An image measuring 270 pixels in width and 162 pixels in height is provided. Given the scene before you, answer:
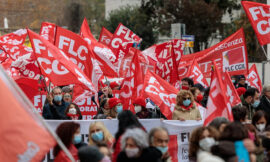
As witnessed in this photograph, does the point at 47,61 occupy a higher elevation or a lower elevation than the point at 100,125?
higher

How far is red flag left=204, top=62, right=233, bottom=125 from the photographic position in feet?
23.5

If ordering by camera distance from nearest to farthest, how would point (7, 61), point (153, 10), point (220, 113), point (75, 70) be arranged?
1. point (220, 113)
2. point (75, 70)
3. point (7, 61)
4. point (153, 10)

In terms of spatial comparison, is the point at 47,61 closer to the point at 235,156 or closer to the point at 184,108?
the point at 184,108

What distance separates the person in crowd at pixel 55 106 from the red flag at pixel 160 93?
4.36ft

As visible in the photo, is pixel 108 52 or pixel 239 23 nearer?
pixel 108 52

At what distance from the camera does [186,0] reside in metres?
34.2

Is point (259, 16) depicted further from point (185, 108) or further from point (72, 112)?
point (72, 112)

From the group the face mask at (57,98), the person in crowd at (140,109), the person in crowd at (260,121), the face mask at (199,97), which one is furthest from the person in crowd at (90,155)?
the face mask at (199,97)

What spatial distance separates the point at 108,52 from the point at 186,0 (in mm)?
22032

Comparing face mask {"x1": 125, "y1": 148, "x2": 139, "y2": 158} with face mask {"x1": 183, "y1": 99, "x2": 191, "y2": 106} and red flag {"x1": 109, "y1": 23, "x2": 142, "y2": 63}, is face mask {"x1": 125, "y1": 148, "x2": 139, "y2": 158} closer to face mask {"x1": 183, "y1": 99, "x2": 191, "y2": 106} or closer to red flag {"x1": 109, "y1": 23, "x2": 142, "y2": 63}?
face mask {"x1": 183, "y1": 99, "x2": 191, "y2": 106}

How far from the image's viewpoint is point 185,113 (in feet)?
27.3

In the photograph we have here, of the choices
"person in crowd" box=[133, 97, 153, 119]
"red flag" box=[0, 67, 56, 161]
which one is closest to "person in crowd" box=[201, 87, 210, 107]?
"person in crowd" box=[133, 97, 153, 119]

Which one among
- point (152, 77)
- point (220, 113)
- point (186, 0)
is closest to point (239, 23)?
point (186, 0)

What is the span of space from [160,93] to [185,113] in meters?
0.94
